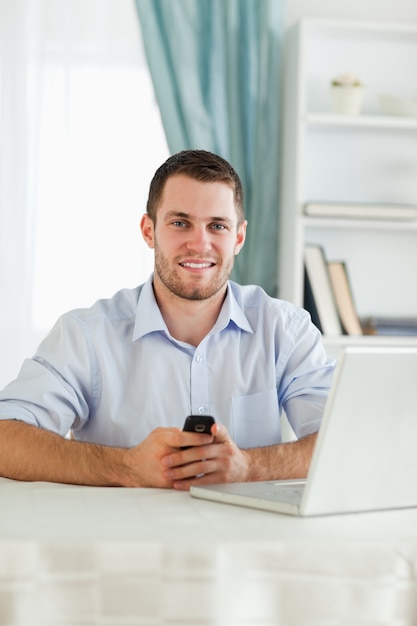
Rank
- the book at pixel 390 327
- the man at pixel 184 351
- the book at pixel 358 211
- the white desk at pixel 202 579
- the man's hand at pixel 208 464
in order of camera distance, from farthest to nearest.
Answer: the book at pixel 390 327
the book at pixel 358 211
the man at pixel 184 351
the man's hand at pixel 208 464
the white desk at pixel 202 579

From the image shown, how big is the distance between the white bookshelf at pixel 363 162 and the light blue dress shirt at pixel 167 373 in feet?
4.29

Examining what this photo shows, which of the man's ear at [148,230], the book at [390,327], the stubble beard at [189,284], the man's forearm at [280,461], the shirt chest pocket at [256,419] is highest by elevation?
the man's ear at [148,230]

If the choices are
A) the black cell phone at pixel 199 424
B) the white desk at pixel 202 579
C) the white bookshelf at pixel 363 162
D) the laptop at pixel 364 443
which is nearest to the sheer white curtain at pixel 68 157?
the white bookshelf at pixel 363 162

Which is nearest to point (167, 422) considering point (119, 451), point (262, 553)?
point (119, 451)

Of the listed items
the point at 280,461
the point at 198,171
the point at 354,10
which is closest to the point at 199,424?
the point at 280,461

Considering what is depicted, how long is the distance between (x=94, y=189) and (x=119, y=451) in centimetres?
194

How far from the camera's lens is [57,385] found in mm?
1863

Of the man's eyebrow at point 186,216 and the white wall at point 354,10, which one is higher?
the white wall at point 354,10

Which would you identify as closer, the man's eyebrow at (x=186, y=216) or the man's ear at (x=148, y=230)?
the man's eyebrow at (x=186, y=216)

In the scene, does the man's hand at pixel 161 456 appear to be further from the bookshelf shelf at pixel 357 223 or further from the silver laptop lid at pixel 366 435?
the bookshelf shelf at pixel 357 223

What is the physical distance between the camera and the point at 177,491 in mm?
1460

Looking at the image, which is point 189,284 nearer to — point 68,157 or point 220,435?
point 220,435

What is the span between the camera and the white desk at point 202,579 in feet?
3.35

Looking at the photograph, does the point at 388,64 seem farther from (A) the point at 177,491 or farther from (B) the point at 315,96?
(A) the point at 177,491
